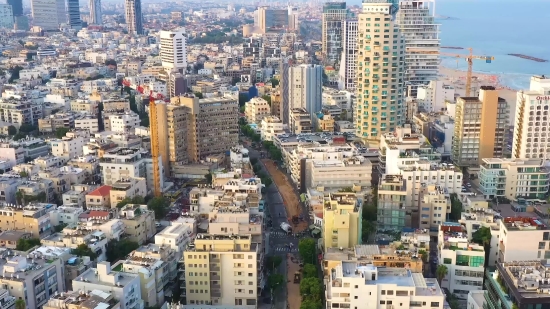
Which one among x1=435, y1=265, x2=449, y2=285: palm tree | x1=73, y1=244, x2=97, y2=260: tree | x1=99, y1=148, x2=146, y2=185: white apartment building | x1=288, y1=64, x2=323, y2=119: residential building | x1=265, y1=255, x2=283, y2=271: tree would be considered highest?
x1=288, y1=64, x2=323, y2=119: residential building

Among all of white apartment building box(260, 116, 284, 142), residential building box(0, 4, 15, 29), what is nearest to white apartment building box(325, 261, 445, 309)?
white apartment building box(260, 116, 284, 142)

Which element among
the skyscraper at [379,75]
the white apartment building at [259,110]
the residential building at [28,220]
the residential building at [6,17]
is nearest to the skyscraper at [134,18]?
the residential building at [6,17]

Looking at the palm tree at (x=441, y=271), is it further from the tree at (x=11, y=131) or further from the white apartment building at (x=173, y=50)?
the white apartment building at (x=173, y=50)

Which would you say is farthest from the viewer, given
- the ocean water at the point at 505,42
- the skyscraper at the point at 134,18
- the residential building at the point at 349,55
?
the skyscraper at the point at 134,18

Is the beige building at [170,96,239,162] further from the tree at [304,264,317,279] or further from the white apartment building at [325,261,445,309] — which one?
the white apartment building at [325,261,445,309]

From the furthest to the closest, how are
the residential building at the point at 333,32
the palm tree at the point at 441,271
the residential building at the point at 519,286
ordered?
the residential building at the point at 333,32
the palm tree at the point at 441,271
the residential building at the point at 519,286

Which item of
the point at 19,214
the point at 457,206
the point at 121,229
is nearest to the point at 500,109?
the point at 457,206
